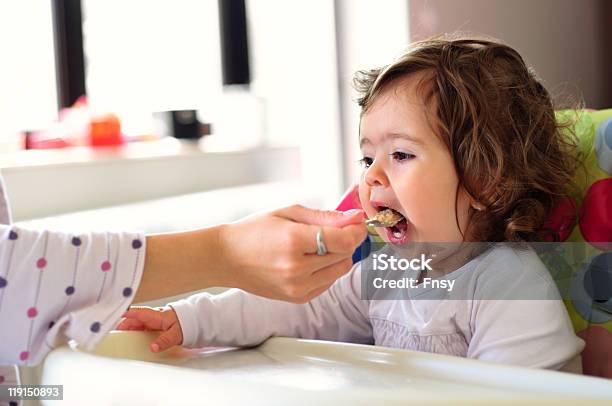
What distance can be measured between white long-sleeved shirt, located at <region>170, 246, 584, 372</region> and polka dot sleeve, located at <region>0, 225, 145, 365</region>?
24 cm

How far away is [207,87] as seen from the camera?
7.86 feet

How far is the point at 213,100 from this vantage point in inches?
92.2

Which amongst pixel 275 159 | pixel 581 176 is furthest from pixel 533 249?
pixel 275 159

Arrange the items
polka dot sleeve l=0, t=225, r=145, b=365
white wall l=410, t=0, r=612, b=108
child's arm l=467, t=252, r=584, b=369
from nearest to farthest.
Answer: polka dot sleeve l=0, t=225, r=145, b=365 < child's arm l=467, t=252, r=584, b=369 < white wall l=410, t=0, r=612, b=108

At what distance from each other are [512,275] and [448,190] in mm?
136

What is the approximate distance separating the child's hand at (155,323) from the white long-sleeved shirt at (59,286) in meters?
0.20

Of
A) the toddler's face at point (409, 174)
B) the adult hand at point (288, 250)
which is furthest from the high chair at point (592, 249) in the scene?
the adult hand at point (288, 250)

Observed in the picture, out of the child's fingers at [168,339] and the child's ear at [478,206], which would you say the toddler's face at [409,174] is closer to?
the child's ear at [478,206]

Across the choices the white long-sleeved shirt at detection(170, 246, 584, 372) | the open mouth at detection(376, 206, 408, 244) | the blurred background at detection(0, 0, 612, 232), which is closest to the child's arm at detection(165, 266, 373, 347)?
the white long-sleeved shirt at detection(170, 246, 584, 372)

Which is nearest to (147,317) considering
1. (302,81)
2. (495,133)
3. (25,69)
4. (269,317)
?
(269,317)

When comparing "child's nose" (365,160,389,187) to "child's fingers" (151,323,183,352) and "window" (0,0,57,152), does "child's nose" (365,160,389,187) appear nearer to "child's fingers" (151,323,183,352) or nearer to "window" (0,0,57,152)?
"child's fingers" (151,323,183,352)

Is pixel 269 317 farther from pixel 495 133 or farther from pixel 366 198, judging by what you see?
pixel 495 133

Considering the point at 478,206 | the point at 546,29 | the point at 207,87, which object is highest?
the point at 546,29

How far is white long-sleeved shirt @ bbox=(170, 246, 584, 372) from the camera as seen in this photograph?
0.87m
